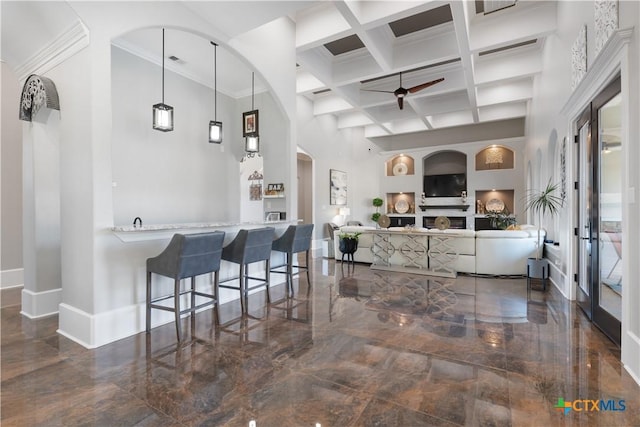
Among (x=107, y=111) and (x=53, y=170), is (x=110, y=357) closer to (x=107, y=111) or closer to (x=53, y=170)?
(x=107, y=111)

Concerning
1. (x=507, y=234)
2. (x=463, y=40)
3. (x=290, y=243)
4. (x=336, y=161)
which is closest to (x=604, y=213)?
(x=507, y=234)

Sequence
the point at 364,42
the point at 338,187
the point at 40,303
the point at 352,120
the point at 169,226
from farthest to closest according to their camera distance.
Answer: the point at 338,187 → the point at 352,120 → the point at 364,42 → the point at 40,303 → the point at 169,226

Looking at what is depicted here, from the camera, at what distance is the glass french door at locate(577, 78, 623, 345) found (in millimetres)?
2760

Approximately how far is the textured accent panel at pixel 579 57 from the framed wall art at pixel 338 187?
6.65 metres

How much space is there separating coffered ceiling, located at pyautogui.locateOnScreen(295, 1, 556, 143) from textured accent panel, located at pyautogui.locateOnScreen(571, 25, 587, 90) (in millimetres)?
1386

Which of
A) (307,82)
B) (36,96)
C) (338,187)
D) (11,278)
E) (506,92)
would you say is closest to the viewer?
(36,96)

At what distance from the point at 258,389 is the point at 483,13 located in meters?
6.22

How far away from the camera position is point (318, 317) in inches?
136

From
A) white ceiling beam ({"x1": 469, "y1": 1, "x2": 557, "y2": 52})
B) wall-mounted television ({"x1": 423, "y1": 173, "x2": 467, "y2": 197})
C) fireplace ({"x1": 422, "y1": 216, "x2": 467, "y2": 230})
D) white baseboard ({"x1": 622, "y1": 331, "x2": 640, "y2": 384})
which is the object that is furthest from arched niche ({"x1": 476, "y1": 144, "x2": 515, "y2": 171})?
white baseboard ({"x1": 622, "y1": 331, "x2": 640, "y2": 384})

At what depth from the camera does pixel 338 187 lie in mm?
10414

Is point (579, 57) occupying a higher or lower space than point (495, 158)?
higher

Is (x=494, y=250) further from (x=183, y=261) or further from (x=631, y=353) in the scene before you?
(x=183, y=261)

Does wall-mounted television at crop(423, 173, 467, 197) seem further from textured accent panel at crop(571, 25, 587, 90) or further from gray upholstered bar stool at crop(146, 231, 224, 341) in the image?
gray upholstered bar stool at crop(146, 231, 224, 341)

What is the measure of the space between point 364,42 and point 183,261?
4.38 meters
